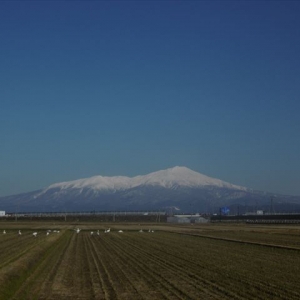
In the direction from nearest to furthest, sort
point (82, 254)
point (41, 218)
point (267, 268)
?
point (267, 268), point (82, 254), point (41, 218)

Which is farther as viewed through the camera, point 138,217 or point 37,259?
point 138,217

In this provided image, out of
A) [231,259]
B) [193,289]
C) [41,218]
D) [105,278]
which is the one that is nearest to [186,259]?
[231,259]

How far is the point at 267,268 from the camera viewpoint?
85.6 feet

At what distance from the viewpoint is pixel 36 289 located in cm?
2048

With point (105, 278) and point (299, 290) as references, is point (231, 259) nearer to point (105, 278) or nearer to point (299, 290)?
point (105, 278)

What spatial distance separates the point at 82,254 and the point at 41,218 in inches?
5204

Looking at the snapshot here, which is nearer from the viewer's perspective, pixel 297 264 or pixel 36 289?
pixel 36 289

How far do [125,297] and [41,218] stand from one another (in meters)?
151

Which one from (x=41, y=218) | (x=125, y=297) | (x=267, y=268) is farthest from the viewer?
(x=41, y=218)

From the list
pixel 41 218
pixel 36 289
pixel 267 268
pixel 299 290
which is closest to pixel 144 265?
pixel 267 268

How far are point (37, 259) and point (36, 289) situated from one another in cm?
1259

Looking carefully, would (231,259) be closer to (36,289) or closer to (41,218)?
(36,289)

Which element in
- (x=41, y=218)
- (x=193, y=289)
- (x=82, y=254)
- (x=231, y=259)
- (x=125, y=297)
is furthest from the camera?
(x=41, y=218)

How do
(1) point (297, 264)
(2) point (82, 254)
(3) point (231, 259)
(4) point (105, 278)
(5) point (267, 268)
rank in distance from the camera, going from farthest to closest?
(2) point (82, 254), (3) point (231, 259), (1) point (297, 264), (5) point (267, 268), (4) point (105, 278)
